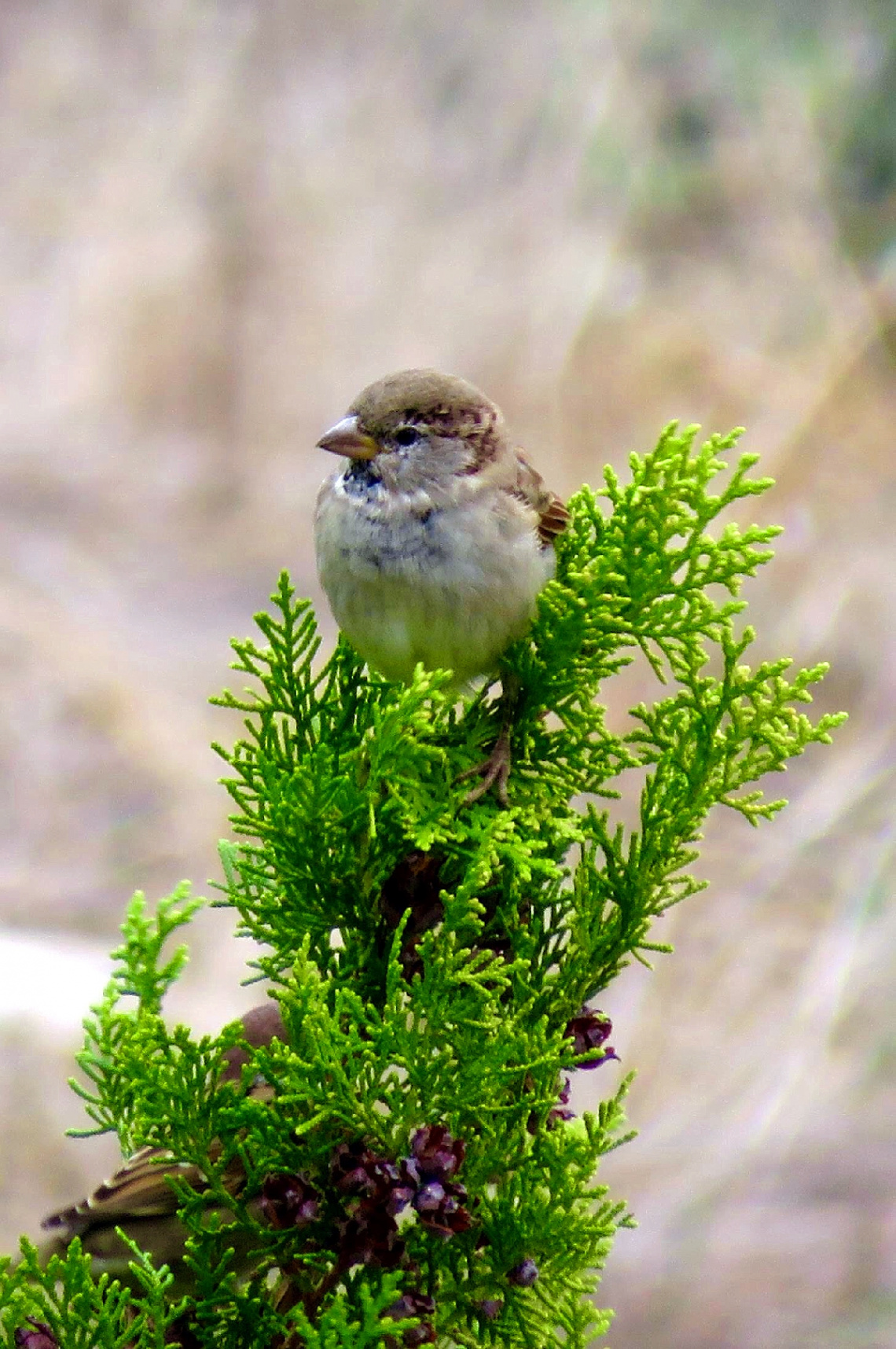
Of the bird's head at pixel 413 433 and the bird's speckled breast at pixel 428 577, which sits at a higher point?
the bird's head at pixel 413 433

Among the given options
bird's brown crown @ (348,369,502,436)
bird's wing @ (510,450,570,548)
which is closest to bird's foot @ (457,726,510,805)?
bird's wing @ (510,450,570,548)

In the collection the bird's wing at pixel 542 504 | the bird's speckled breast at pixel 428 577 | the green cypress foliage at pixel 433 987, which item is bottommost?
the green cypress foliage at pixel 433 987

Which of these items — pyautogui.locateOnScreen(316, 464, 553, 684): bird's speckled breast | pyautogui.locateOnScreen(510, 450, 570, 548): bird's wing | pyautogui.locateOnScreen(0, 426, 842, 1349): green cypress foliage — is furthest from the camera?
pyautogui.locateOnScreen(510, 450, 570, 548): bird's wing

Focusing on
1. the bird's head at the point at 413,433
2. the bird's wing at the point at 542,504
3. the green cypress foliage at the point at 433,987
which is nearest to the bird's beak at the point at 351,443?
the bird's head at the point at 413,433

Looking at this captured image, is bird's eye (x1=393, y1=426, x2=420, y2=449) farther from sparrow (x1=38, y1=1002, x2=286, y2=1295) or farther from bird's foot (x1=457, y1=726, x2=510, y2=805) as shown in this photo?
sparrow (x1=38, y1=1002, x2=286, y2=1295)

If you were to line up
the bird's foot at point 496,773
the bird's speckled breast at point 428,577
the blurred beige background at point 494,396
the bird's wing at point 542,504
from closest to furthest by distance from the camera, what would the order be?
the bird's foot at point 496,773 → the bird's speckled breast at point 428,577 → the bird's wing at point 542,504 → the blurred beige background at point 494,396

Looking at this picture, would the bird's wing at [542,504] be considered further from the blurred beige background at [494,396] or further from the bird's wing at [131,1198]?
the blurred beige background at [494,396]

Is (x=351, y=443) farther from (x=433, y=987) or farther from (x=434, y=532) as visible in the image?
(x=433, y=987)

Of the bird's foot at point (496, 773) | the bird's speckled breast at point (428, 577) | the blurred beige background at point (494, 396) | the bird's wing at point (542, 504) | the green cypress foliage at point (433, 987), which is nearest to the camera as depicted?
the green cypress foliage at point (433, 987)
